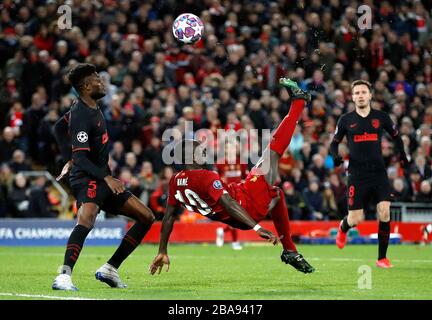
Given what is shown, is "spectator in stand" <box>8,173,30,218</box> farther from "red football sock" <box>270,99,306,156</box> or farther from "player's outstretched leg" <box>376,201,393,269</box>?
"red football sock" <box>270,99,306,156</box>

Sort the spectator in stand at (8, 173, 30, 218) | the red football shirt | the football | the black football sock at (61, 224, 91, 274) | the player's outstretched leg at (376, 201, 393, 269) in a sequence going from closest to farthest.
Answer: the black football sock at (61, 224, 91, 274) < the red football shirt < the player's outstretched leg at (376, 201, 393, 269) < the football < the spectator in stand at (8, 173, 30, 218)

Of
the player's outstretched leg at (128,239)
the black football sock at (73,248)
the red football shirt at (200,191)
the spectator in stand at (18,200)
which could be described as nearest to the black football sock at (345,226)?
the red football shirt at (200,191)

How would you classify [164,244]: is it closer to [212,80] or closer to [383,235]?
[383,235]

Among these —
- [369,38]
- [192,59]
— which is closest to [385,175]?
[192,59]

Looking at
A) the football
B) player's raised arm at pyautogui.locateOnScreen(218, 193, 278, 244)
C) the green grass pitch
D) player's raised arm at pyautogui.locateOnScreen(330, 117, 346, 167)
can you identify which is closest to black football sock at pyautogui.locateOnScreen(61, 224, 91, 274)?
the green grass pitch

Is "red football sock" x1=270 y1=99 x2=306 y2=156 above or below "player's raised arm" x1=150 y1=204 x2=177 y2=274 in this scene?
above

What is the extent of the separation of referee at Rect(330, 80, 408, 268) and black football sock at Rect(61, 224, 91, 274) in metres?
5.18

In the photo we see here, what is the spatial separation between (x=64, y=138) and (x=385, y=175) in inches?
210

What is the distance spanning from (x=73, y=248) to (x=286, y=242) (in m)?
2.90

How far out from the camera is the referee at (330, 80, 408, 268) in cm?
1406

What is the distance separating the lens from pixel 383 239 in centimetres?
1388

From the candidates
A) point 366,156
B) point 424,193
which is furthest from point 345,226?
point 424,193

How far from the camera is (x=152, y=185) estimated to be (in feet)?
73.9
